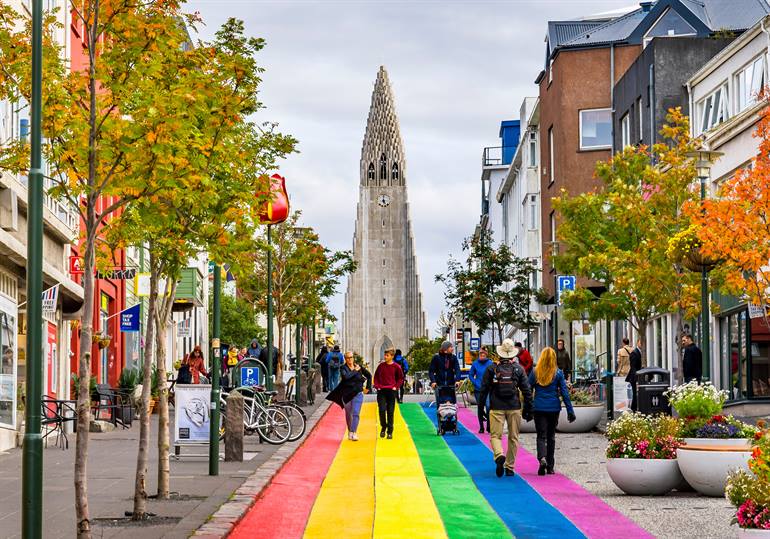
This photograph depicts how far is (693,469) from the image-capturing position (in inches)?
617

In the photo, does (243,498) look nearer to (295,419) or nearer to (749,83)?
(295,419)

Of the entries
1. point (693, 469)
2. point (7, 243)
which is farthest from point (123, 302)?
point (693, 469)

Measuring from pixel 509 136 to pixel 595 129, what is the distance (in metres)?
48.6

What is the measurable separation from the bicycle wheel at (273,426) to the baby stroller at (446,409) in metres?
3.89

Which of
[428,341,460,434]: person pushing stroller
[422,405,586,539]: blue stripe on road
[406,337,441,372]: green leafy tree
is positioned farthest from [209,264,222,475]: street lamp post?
[406,337,441,372]: green leafy tree

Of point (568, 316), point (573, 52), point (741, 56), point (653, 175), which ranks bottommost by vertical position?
point (568, 316)

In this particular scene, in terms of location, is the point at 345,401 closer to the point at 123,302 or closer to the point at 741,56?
the point at 741,56

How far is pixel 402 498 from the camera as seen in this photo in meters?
16.7

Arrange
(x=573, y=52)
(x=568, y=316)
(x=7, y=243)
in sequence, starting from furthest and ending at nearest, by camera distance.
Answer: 1. (x=573, y=52)
2. (x=568, y=316)
3. (x=7, y=243)

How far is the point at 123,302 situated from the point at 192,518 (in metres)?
33.3

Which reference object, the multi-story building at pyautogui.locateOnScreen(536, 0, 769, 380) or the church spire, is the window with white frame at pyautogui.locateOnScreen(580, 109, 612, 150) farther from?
the church spire

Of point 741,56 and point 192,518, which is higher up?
point 741,56

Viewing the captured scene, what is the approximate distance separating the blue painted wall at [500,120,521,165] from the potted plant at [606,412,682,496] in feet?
290

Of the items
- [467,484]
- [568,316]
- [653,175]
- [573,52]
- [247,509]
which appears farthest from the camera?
[573,52]
